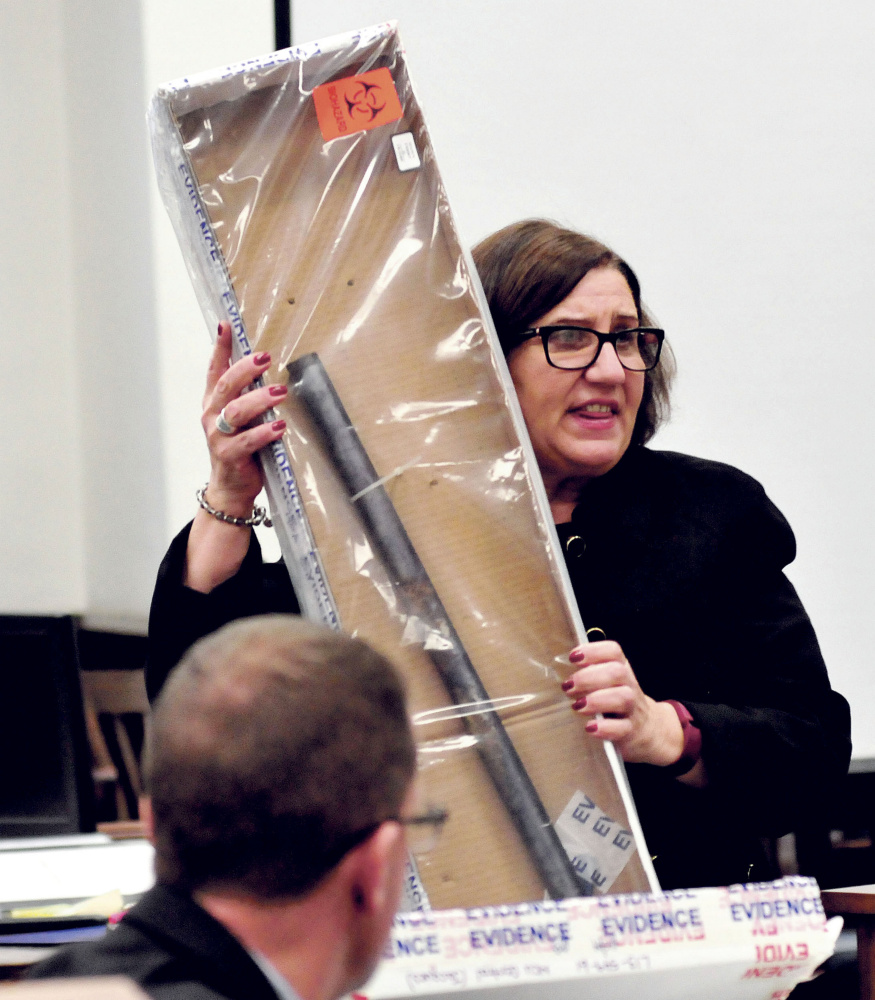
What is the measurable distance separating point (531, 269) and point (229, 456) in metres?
0.42

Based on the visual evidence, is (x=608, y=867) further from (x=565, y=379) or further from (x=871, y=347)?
(x=871, y=347)

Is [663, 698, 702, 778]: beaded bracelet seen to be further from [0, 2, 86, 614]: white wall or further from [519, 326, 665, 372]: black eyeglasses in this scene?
[0, 2, 86, 614]: white wall

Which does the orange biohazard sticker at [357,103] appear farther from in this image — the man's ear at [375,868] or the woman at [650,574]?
the man's ear at [375,868]

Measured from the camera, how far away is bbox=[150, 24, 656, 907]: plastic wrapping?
3.75 ft

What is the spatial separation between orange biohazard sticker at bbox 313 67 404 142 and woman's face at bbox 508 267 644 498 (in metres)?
0.30

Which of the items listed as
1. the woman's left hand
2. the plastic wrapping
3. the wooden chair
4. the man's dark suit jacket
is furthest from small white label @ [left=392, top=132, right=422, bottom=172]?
the wooden chair

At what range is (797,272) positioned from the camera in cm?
227

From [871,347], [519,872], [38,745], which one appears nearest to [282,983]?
[519,872]

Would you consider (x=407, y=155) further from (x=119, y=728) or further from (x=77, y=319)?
(x=119, y=728)

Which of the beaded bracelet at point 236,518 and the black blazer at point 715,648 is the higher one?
the beaded bracelet at point 236,518

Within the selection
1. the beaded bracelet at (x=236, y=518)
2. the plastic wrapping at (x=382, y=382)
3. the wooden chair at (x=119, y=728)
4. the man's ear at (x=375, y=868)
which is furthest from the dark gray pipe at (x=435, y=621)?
the wooden chair at (x=119, y=728)

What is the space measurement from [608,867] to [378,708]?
1.69ft

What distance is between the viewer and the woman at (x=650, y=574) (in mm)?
1254

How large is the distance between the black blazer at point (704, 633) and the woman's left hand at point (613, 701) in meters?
0.09
